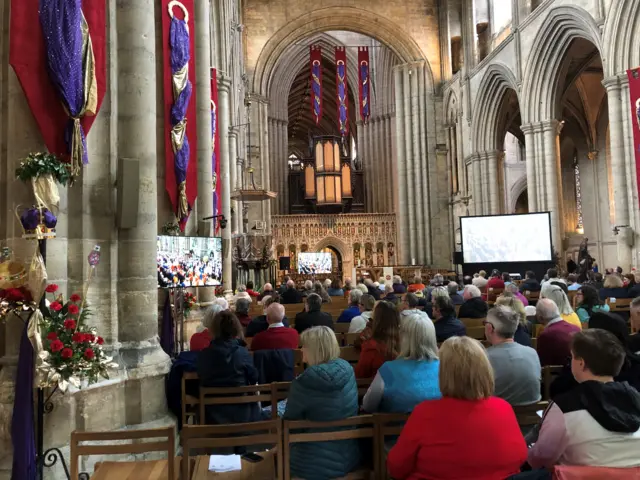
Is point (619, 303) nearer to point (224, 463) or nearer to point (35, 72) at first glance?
point (224, 463)

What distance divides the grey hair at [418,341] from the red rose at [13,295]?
93.2 inches

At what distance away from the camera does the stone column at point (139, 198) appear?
15.5 feet

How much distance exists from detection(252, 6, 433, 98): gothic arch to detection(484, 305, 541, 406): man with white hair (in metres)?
22.2

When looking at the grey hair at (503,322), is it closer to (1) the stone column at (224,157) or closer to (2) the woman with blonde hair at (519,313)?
(2) the woman with blonde hair at (519,313)

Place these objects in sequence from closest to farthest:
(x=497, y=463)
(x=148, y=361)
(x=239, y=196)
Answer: (x=497, y=463)
(x=148, y=361)
(x=239, y=196)

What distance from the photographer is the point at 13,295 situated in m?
3.58

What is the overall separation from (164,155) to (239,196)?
9.04 metres

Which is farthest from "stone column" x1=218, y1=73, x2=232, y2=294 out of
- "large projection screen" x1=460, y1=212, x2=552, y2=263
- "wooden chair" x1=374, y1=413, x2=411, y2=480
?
"wooden chair" x1=374, y1=413, x2=411, y2=480

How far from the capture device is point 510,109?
23469mm

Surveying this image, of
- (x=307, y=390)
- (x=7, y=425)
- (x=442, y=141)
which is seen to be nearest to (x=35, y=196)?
(x=7, y=425)

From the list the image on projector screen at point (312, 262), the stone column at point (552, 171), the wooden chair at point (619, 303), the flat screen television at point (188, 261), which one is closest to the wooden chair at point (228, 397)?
the flat screen television at point (188, 261)

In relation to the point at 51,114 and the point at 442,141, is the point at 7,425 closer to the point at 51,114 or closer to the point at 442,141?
the point at 51,114

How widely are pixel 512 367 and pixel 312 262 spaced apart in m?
23.4

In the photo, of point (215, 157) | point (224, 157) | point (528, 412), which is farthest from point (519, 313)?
point (224, 157)
